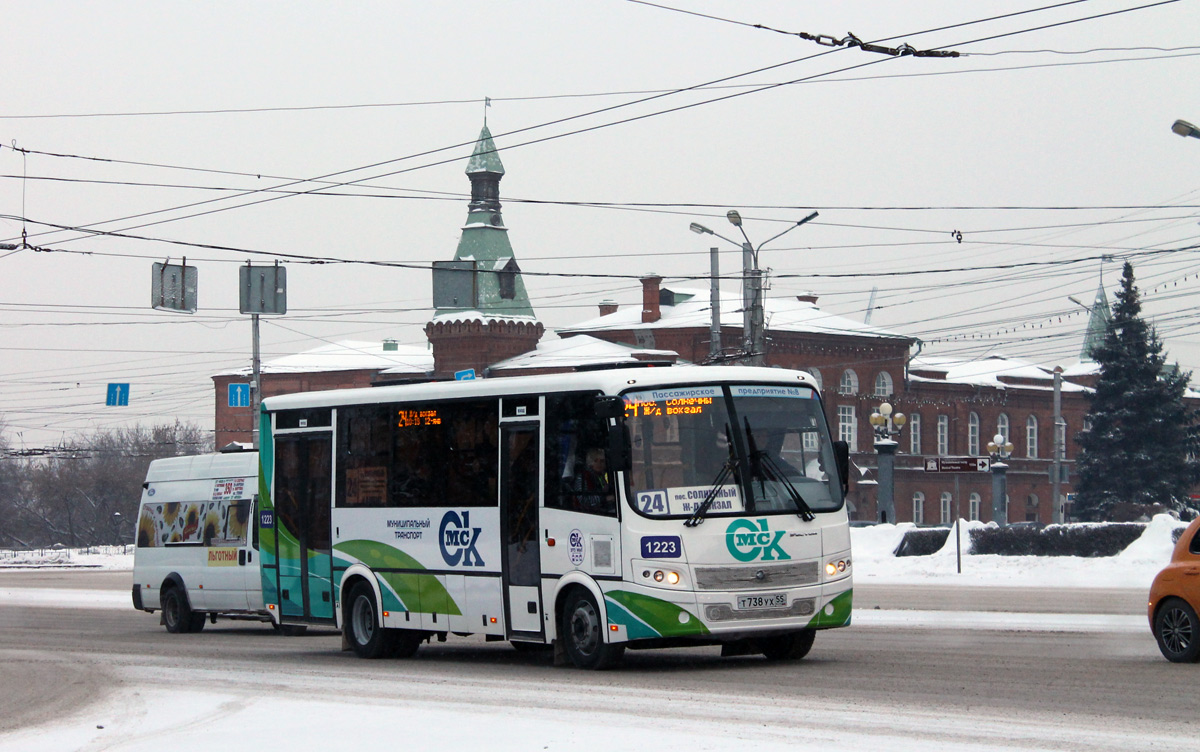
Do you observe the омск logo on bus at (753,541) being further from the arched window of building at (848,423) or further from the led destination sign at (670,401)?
the arched window of building at (848,423)

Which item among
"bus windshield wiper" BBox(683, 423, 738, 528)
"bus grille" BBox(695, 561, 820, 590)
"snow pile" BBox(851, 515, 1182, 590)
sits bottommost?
"snow pile" BBox(851, 515, 1182, 590)

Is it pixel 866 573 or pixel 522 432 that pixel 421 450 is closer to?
pixel 522 432

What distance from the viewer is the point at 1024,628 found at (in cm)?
2012

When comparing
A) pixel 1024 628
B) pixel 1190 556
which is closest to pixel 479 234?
pixel 1024 628

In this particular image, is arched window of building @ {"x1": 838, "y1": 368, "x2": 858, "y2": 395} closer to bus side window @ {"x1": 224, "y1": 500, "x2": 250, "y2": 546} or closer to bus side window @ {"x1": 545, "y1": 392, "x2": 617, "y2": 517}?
bus side window @ {"x1": 224, "y1": 500, "x2": 250, "y2": 546}

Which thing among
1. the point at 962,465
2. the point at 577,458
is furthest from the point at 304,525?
the point at 962,465

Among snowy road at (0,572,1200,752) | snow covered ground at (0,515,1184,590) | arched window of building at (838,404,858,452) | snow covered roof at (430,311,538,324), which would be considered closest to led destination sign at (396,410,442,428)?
snowy road at (0,572,1200,752)

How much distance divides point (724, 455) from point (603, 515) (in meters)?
1.25

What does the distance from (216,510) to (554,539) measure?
9989 millimetres

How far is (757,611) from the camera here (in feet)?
47.9

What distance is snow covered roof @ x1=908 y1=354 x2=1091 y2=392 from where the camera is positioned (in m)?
97.2

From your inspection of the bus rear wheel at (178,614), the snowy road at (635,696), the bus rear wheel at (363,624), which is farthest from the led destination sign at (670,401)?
the bus rear wheel at (178,614)

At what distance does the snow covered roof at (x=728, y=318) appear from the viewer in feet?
276

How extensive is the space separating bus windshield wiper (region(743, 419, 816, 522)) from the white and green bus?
0.02 m
